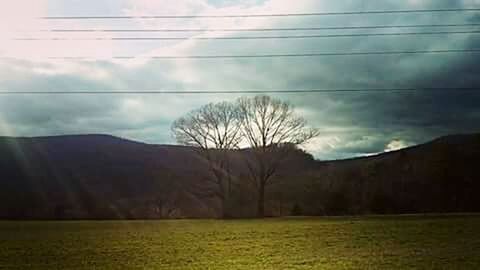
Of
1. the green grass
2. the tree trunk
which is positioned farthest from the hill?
the green grass

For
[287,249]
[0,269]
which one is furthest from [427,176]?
[0,269]

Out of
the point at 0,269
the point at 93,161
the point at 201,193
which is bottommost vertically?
the point at 0,269

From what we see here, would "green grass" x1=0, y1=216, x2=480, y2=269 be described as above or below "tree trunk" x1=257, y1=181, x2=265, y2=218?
below

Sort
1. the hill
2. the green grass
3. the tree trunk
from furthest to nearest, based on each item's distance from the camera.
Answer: the tree trunk, the hill, the green grass

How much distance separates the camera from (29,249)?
34062 mm

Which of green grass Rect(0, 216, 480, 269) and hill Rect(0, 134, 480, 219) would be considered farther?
hill Rect(0, 134, 480, 219)

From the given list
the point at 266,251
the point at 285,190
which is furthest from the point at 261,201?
the point at 266,251

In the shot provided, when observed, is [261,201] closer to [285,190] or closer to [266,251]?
[285,190]

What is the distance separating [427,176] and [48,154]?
117 metres

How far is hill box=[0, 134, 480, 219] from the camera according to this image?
9112 cm

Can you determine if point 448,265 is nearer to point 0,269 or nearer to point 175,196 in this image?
point 0,269

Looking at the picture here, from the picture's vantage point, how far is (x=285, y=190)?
104188 millimetres

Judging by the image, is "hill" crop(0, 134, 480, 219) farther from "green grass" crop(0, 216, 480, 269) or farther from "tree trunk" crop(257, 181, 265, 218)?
→ "green grass" crop(0, 216, 480, 269)

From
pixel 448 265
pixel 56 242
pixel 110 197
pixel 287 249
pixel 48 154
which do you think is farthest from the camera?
pixel 48 154
